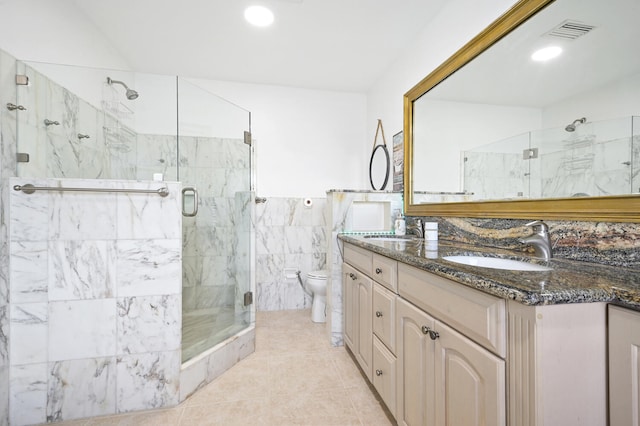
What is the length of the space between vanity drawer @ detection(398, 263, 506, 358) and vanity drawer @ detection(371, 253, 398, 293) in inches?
4.2

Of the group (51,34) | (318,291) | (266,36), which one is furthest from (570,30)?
(51,34)

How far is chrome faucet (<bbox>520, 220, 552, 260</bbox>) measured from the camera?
1.06 meters

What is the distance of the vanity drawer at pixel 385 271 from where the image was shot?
127 cm

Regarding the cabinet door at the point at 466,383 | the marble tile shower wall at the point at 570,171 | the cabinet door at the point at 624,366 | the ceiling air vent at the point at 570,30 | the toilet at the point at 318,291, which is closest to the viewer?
the cabinet door at the point at 624,366

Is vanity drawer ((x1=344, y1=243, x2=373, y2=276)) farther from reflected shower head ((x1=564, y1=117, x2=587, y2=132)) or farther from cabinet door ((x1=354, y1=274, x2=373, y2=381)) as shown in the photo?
reflected shower head ((x1=564, y1=117, x2=587, y2=132))

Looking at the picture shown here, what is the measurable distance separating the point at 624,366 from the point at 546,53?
1.21 m

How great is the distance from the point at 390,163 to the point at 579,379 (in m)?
2.06

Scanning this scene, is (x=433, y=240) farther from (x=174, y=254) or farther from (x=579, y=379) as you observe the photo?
(x=174, y=254)

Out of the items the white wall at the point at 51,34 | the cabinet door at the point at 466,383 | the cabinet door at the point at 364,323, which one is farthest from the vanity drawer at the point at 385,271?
the white wall at the point at 51,34

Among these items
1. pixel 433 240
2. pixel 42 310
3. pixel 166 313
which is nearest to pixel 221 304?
pixel 166 313

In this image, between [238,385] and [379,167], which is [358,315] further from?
[379,167]

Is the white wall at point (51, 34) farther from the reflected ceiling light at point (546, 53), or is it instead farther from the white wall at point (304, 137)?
the reflected ceiling light at point (546, 53)

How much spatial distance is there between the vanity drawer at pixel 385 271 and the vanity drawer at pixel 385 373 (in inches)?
12.6

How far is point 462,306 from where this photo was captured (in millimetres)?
832
